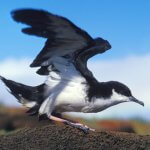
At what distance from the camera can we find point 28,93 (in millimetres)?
8062

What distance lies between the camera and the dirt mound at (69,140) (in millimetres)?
7770

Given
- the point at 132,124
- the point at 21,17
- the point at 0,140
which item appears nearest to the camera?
the point at 21,17

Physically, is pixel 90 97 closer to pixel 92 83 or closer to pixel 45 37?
pixel 92 83

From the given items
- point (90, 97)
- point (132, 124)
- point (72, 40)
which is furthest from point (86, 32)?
point (132, 124)

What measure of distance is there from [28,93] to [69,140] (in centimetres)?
71

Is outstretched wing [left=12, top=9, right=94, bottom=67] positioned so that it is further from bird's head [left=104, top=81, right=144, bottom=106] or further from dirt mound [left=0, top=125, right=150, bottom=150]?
dirt mound [left=0, top=125, right=150, bottom=150]

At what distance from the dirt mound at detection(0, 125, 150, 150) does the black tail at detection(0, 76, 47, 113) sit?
279mm

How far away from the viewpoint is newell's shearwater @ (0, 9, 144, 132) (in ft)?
25.2

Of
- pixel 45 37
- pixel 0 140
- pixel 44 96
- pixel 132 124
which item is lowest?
pixel 0 140

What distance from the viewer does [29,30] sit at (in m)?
7.73

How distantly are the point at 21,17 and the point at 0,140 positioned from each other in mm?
1390

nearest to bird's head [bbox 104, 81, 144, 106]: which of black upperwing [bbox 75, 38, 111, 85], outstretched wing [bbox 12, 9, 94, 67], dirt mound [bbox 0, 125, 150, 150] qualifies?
black upperwing [bbox 75, 38, 111, 85]

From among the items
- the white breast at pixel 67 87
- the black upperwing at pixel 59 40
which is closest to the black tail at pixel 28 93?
the white breast at pixel 67 87

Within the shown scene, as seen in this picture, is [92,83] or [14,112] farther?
[14,112]
